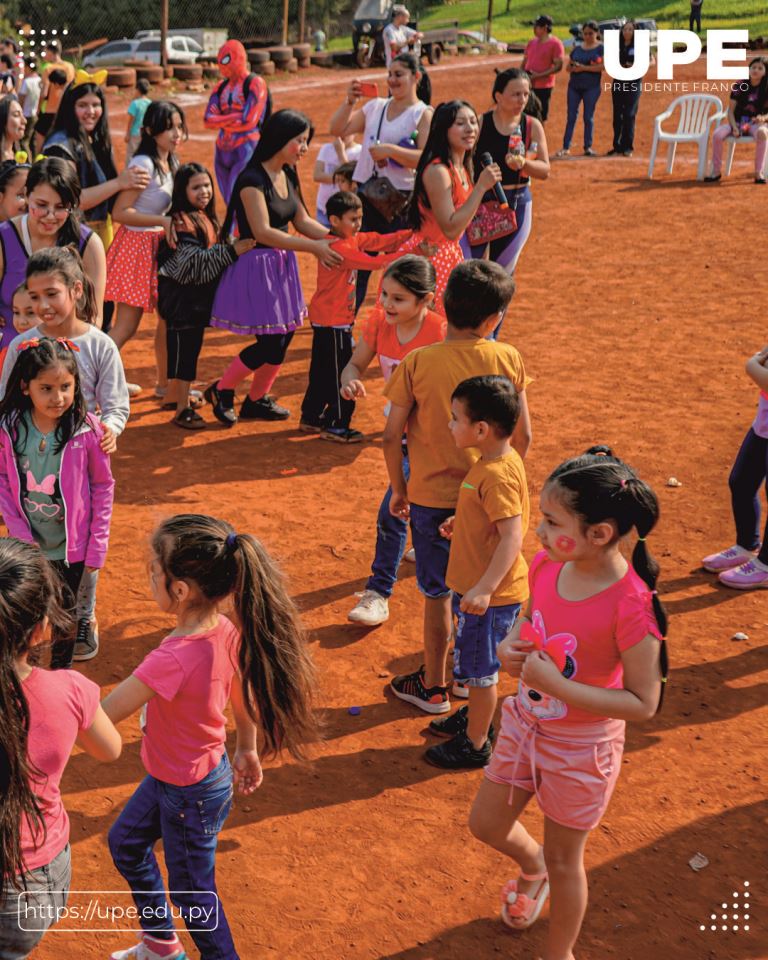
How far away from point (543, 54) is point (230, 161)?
444 inches

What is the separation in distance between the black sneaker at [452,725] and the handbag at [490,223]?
4297 mm

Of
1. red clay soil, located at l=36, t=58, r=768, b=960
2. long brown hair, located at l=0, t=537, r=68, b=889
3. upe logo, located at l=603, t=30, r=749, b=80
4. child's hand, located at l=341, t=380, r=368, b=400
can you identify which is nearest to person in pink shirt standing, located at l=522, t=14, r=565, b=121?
upe logo, located at l=603, t=30, r=749, b=80

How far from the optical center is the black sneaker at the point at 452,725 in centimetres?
503

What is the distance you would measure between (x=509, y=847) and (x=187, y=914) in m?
1.06

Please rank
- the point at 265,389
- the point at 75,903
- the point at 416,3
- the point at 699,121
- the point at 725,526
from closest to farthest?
1. the point at 75,903
2. the point at 725,526
3. the point at 265,389
4. the point at 699,121
5. the point at 416,3

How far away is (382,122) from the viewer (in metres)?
8.95

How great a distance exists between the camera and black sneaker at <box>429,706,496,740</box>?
5.03 m

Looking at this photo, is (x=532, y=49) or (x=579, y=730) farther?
(x=532, y=49)

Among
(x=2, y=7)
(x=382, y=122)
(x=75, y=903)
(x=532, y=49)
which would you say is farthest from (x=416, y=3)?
(x=75, y=903)

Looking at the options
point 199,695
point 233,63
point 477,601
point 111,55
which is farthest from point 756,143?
point 111,55

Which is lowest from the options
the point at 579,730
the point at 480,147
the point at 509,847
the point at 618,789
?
the point at 618,789

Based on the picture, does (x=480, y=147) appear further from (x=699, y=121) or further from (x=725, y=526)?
(x=699, y=121)

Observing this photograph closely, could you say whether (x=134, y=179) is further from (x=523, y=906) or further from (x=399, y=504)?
(x=523, y=906)

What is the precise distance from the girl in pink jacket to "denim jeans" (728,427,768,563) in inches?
136
